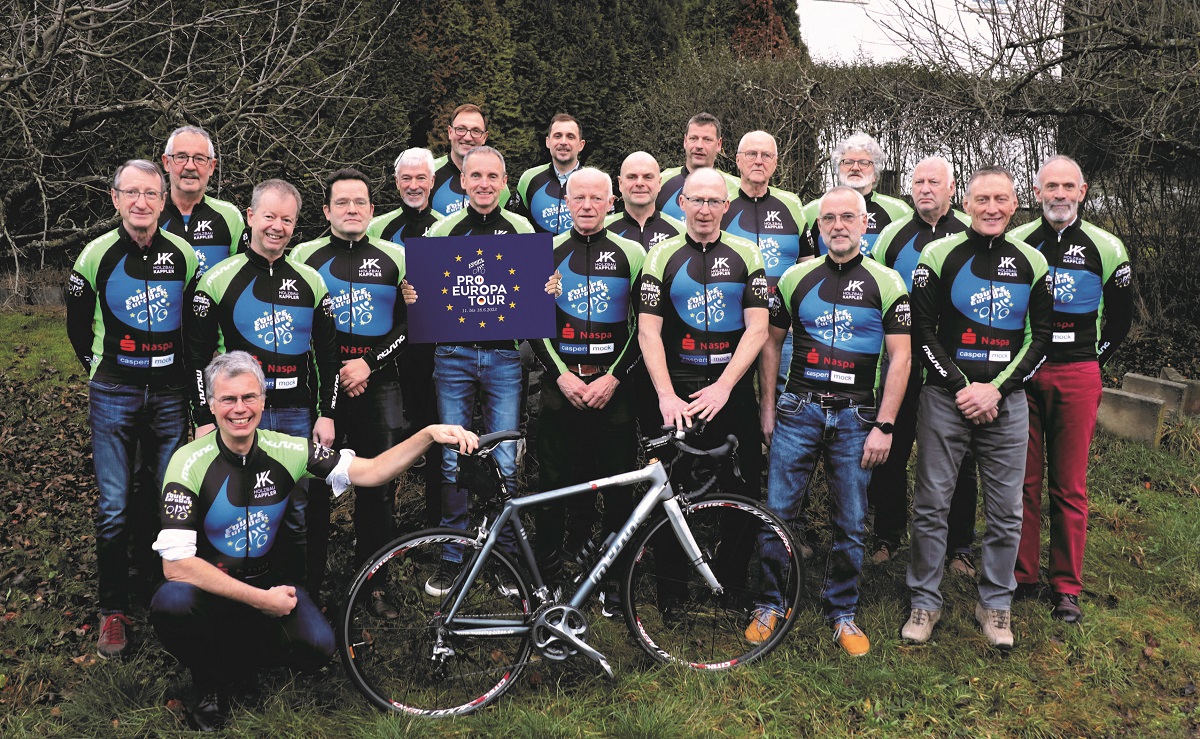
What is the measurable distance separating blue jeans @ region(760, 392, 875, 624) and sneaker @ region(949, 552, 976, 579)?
1076 millimetres

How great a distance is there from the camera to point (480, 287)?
5.30 meters

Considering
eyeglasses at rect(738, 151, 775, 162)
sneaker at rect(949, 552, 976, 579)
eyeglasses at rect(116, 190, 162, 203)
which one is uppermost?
eyeglasses at rect(738, 151, 775, 162)

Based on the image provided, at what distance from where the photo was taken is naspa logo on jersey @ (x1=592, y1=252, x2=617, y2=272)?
515 cm

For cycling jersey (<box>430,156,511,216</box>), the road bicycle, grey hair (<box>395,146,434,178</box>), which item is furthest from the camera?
cycling jersey (<box>430,156,511,216</box>)

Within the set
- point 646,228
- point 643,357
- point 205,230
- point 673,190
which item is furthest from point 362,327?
point 673,190

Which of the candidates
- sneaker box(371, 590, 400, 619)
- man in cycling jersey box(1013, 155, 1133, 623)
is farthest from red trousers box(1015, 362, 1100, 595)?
sneaker box(371, 590, 400, 619)

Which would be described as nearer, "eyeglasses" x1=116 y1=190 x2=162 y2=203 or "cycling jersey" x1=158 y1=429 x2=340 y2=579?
"cycling jersey" x1=158 y1=429 x2=340 y2=579

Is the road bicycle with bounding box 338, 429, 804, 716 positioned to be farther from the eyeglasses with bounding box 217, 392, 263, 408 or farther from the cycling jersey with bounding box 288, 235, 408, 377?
the cycling jersey with bounding box 288, 235, 408, 377

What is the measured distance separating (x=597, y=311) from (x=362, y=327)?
4.12 ft

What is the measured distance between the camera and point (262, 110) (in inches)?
355

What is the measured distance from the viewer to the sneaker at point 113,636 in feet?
15.4

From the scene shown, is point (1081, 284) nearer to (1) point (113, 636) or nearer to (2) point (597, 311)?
(2) point (597, 311)

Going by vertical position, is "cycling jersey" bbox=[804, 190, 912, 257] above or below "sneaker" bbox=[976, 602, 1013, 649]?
above

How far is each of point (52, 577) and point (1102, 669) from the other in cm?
573
